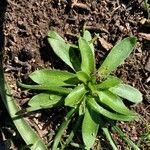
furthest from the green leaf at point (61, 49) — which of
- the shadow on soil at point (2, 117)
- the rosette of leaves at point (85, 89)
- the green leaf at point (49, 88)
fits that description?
the shadow on soil at point (2, 117)

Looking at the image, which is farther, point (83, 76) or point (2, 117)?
point (2, 117)

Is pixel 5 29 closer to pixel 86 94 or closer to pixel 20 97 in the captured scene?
pixel 20 97

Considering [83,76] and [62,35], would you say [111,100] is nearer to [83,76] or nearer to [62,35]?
[83,76]

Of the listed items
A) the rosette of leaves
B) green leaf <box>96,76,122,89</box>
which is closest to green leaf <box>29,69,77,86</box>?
the rosette of leaves

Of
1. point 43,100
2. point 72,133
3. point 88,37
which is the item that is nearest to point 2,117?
point 43,100

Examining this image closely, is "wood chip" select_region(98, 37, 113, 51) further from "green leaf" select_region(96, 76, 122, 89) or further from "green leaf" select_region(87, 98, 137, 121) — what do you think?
"green leaf" select_region(87, 98, 137, 121)

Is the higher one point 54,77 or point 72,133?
point 54,77
